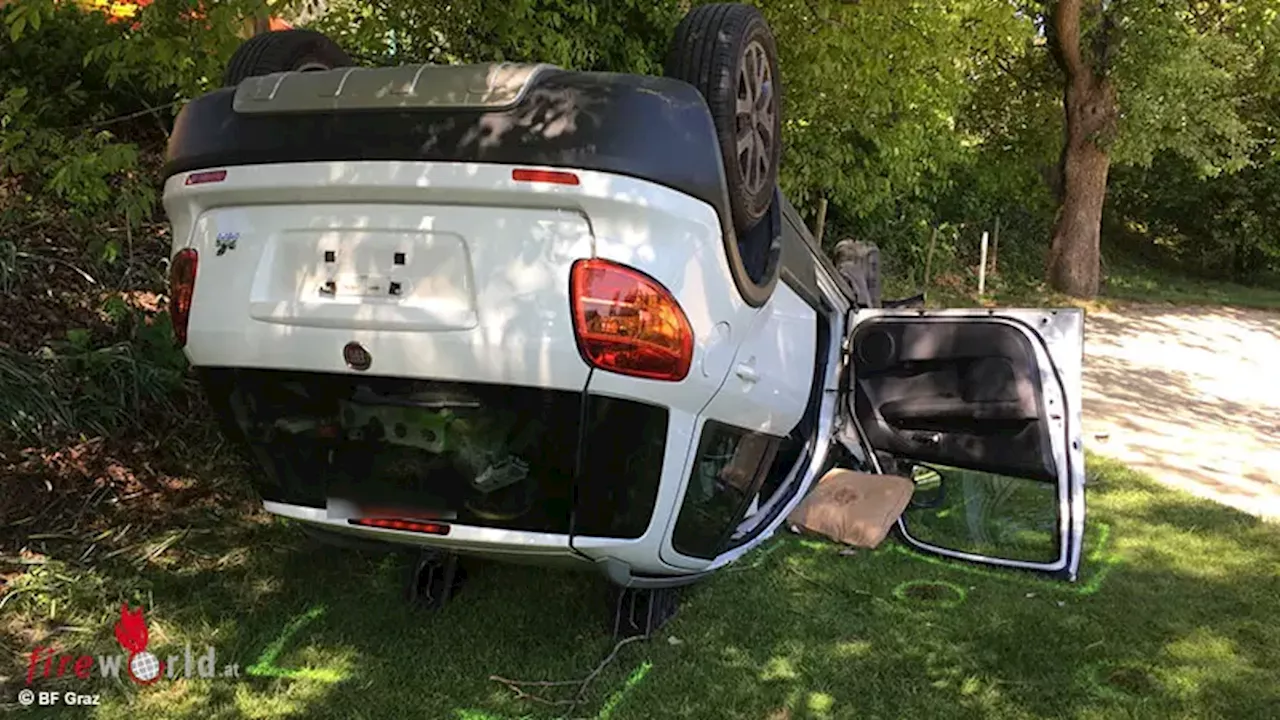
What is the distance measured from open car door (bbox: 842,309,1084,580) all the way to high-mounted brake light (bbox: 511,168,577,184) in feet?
8.27

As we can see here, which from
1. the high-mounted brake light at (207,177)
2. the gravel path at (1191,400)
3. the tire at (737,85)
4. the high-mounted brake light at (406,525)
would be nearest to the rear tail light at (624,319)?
the tire at (737,85)

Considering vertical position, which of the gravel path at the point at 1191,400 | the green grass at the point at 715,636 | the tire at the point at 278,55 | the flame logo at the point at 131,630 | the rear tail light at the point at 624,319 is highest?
the tire at the point at 278,55

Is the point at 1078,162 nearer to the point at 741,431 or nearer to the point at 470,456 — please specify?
the point at 741,431

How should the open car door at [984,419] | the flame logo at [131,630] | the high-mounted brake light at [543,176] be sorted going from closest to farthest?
the high-mounted brake light at [543,176] → the flame logo at [131,630] → the open car door at [984,419]

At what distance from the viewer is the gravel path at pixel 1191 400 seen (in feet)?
20.8

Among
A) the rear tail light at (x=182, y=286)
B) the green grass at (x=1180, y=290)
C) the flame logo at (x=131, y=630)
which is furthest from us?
the green grass at (x=1180, y=290)

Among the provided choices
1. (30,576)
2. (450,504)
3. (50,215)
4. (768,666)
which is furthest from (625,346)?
(50,215)

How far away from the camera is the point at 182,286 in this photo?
291cm

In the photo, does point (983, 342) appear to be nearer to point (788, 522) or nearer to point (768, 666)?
point (788, 522)

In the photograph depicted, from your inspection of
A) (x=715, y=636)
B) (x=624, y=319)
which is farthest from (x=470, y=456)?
(x=715, y=636)

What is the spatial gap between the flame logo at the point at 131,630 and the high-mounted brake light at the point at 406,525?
1.23 meters

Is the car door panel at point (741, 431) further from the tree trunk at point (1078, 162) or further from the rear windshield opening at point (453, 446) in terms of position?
the tree trunk at point (1078, 162)

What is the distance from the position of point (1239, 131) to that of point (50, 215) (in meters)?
16.3

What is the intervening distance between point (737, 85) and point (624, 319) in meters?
0.94
